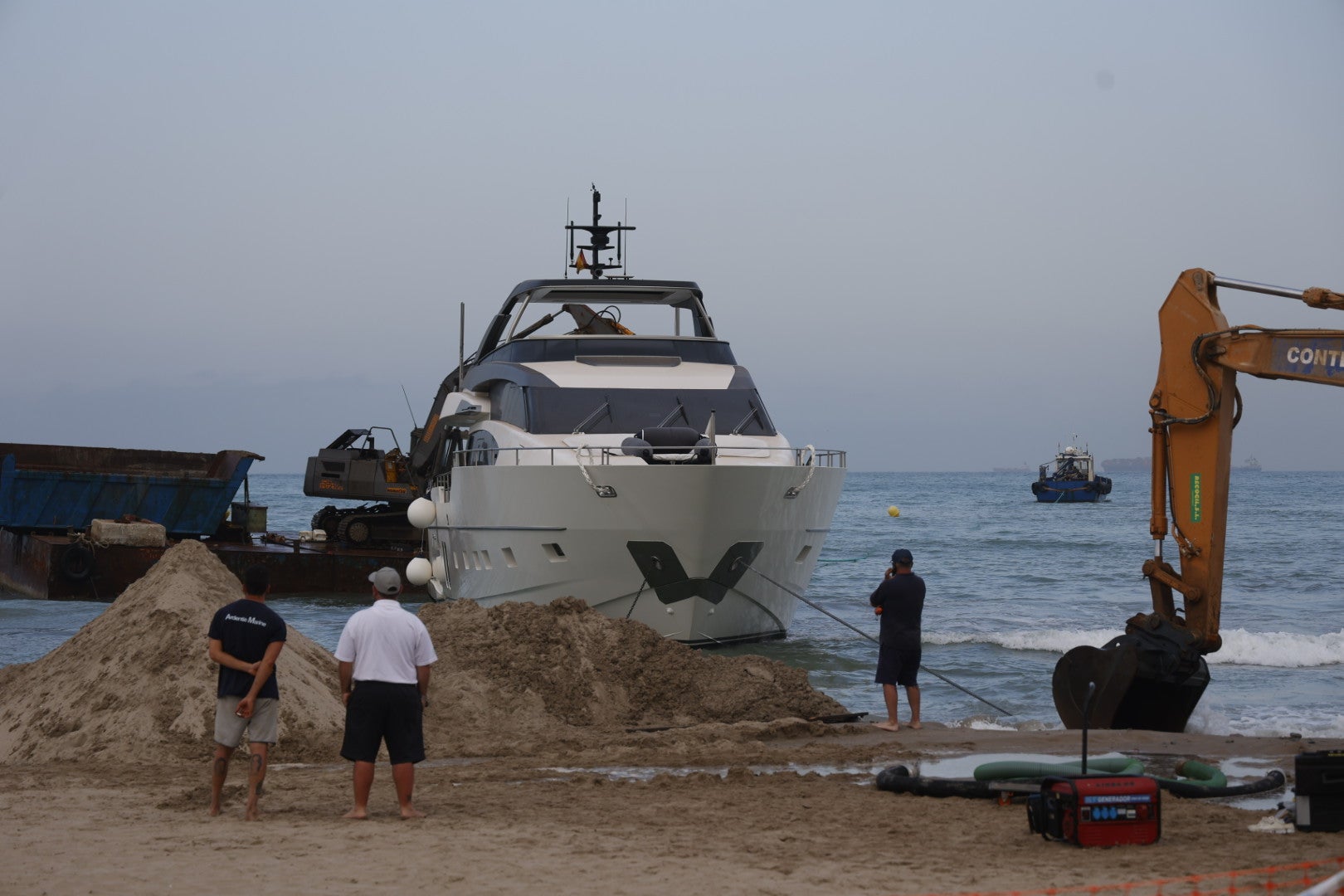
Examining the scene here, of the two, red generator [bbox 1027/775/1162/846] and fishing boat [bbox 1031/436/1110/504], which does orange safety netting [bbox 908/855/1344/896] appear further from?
fishing boat [bbox 1031/436/1110/504]

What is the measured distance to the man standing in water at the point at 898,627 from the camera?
1163 cm

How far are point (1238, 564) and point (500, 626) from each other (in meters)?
32.7

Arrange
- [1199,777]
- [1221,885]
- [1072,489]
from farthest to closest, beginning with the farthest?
[1072,489] < [1199,777] < [1221,885]

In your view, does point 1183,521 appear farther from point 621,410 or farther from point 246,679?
point 246,679

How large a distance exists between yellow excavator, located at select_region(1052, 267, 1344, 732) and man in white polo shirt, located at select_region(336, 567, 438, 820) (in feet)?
20.6

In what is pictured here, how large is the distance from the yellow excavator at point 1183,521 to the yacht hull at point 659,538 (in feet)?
16.5

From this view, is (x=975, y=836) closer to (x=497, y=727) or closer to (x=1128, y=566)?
(x=497, y=727)

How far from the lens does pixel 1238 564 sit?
4056 centimetres

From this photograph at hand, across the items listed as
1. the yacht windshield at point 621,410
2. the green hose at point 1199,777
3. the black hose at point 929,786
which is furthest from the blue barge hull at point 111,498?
the green hose at point 1199,777

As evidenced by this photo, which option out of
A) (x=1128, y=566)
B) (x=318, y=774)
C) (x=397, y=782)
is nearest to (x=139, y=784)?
(x=318, y=774)

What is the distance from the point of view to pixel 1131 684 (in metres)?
11.7

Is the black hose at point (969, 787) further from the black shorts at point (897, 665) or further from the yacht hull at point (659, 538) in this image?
the yacht hull at point (659, 538)

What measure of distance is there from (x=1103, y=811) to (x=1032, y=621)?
1928 cm

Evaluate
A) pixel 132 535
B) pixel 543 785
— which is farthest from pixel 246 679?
pixel 132 535
